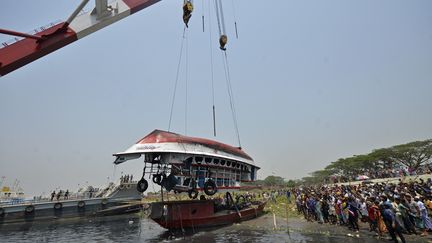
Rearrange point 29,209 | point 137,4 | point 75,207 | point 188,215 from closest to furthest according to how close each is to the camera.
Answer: point 137,4 → point 188,215 → point 29,209 → point 75,207

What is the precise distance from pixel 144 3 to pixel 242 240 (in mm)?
14838

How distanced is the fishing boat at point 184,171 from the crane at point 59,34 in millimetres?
9239

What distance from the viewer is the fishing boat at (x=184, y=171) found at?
1817 cm

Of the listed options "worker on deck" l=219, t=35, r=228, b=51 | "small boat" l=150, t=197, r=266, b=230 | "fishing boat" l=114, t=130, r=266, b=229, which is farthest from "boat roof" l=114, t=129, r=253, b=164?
"worker on deck" l=219, t=35, r=228, b=51

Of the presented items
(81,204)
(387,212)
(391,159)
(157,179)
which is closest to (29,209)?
(81,204)

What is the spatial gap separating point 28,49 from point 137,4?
5.03m

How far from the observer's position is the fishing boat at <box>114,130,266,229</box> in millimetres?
18172

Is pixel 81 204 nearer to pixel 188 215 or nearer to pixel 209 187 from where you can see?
pixel 188 215

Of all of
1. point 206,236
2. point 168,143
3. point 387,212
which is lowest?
point 206,236

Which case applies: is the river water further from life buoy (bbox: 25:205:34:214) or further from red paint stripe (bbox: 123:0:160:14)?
red paint stripe (bbox: 123:0:160:14)

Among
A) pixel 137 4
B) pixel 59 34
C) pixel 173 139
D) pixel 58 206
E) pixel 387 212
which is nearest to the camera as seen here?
pixel 59 34

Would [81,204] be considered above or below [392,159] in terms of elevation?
below

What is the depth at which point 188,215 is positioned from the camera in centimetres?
1950

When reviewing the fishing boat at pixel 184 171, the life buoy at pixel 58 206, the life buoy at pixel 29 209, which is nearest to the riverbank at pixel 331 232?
the fishing boat at pixel 184 171
